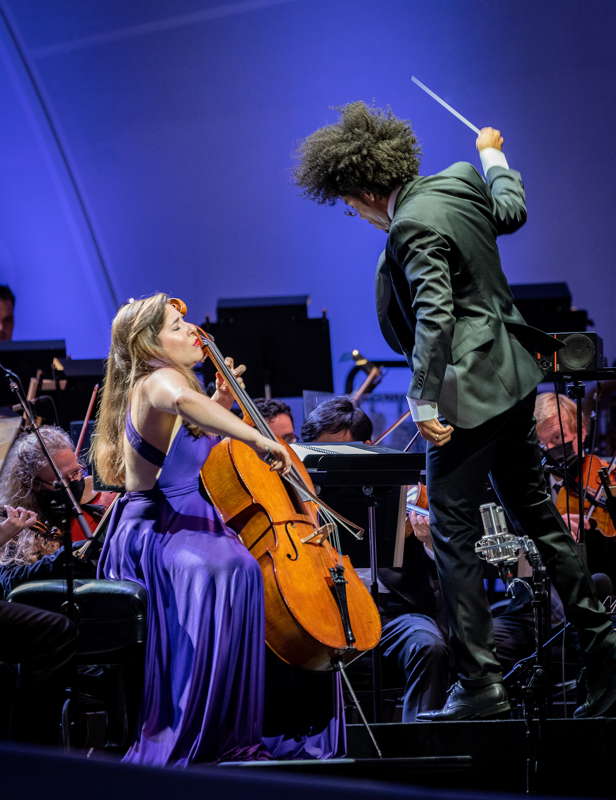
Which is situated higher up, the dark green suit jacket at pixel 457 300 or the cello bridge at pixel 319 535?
the dark green suit jacket at pixel 457 300

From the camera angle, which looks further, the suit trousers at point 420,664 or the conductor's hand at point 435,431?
the suit trousers at point 420,664

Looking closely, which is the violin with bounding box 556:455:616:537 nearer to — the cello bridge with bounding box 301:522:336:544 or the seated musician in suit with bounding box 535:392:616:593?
the seated musician in suit with bounding box 535:392:616:593

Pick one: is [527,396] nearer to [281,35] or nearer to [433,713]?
[433,713]

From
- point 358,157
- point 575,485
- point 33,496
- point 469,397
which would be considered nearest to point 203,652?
point 469,397

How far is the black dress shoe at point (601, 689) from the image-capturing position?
2.83 metres

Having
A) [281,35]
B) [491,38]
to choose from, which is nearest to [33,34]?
[281,35]

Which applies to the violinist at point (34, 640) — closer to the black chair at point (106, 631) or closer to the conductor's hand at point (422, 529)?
the black chair at point (106, 631)

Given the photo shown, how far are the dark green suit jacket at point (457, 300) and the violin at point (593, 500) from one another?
65.8 inches

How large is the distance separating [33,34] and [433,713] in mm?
6795

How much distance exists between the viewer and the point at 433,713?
9.61 ft

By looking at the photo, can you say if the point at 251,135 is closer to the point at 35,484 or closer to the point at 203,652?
the point at 35,484

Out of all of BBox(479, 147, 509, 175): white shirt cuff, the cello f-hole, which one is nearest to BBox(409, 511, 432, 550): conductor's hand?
the cello f-hole

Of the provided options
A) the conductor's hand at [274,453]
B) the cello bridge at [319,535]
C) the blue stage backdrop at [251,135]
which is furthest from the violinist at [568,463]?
the blue stage backdrop at [251,135]

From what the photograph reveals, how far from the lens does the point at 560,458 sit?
4.72 m
